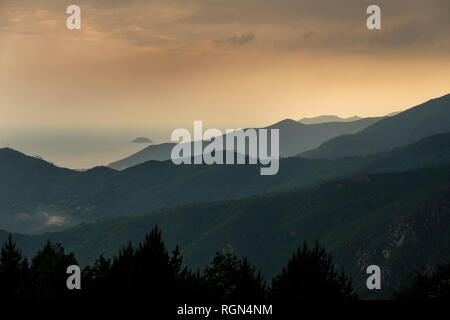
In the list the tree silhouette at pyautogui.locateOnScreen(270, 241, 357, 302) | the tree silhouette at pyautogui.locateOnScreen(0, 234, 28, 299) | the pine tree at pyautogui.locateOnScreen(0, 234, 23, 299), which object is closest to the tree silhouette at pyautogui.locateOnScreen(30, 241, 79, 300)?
the tree silhouette at pyautogui.locateOnScreen(0, 234, 28, 299)

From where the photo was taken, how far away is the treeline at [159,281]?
75938 mm

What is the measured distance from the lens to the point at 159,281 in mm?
78562

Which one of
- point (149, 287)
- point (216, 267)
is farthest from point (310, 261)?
point (149, 287)

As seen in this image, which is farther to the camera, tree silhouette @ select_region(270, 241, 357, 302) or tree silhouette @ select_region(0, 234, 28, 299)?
tree silhouette @ select_region(0, 234, 28, 299)

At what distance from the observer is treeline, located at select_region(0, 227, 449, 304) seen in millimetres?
75938

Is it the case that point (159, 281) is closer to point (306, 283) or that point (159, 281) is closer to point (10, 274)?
point (306, 283)

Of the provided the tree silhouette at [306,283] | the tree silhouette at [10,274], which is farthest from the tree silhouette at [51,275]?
the tree silhouette at [306,283]

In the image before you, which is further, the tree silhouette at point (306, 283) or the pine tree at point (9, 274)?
the pine tree at point (9, 274)

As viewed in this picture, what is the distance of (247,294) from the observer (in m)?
85.4

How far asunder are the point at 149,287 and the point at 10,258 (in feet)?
106

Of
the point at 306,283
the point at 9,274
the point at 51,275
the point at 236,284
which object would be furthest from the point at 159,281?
the point at 9,274

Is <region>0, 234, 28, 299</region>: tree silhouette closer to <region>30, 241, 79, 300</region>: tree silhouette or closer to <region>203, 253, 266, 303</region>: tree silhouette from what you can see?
<region>30, 241, 79, 300</region>: tree silhouette

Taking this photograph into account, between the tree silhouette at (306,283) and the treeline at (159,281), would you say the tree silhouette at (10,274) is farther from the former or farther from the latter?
the tree silhouette at (306,283)
